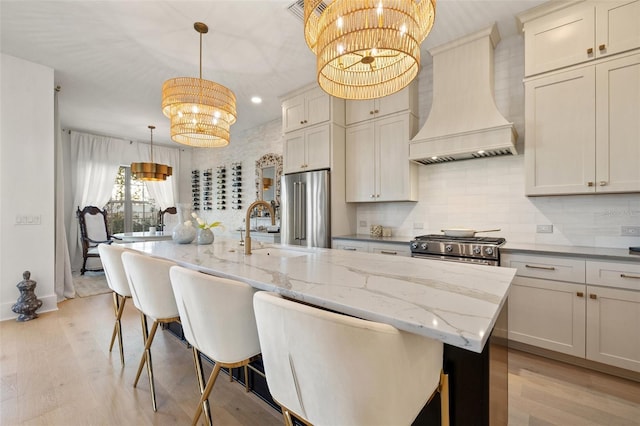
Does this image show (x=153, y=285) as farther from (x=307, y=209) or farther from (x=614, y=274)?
(x=614, y=274)

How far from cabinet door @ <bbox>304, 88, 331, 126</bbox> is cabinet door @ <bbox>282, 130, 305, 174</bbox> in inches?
9.2

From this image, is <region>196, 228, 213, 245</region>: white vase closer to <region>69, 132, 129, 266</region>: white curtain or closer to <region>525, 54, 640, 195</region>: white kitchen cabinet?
<region>525, 54, 640, 195</region>: white kitchen cabinet

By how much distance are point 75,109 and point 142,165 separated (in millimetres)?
1344

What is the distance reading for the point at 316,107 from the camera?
370 centimetres

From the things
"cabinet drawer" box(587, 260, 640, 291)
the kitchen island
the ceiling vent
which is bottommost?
"cabinet drawer" box(587, 260, 640, 291)

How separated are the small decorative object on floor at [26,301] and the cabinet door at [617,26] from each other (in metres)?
5.63

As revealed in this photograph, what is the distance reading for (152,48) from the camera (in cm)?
295

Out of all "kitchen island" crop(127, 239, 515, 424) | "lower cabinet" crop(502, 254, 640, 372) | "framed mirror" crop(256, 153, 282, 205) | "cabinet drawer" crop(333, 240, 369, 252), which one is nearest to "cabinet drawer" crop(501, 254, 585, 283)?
"lower cabinet" crop(502, 254, 640, 372)

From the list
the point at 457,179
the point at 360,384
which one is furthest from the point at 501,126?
the point at 360,384

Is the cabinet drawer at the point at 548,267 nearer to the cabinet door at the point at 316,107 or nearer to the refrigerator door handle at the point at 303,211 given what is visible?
the refrigerator door handle at the point at 303,211

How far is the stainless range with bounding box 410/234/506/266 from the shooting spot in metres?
2.36

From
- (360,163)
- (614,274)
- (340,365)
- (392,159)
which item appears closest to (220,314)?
(340,365)

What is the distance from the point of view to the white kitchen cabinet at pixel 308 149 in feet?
11.8

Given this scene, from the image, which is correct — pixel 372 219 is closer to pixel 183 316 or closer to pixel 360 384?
pixel 183 316
